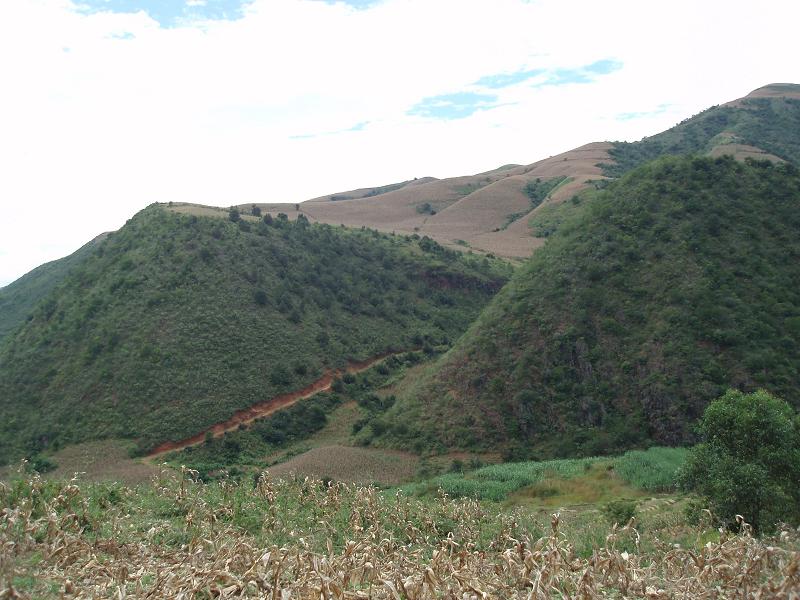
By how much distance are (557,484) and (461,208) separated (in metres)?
72.6

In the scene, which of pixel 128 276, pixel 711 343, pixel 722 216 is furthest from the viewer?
pixel 128 276

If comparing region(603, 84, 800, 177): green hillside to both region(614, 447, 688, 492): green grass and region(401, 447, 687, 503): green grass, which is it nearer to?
region(614, 447, 688, 492): green grass

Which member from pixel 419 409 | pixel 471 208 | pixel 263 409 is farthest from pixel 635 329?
pixel 471 208

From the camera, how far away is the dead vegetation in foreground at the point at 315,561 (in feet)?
13.4

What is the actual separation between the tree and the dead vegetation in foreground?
303 centimetres

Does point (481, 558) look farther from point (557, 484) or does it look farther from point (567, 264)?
point (567, 264)

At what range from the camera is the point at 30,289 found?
6431cm

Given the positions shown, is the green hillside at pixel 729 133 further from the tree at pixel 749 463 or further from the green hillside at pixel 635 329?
the tree at pixel 749 463

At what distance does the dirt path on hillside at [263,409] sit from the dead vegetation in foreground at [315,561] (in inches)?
817

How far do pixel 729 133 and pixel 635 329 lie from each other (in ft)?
234

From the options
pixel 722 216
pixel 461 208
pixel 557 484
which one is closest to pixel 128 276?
pixel 557 484

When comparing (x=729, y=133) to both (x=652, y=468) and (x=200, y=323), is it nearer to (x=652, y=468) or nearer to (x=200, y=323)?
(x=200, y=323)

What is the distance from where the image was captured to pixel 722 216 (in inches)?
1101

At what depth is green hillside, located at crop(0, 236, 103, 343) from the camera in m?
57.2
